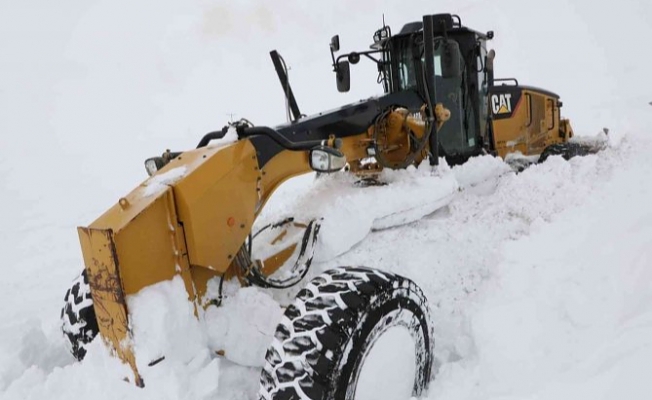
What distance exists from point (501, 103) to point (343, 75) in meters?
2.44

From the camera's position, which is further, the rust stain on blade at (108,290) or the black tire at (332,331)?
the rust stain on blade at (108,290)

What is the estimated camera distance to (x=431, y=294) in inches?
133

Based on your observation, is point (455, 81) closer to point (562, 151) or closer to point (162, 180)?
point (562, 151)

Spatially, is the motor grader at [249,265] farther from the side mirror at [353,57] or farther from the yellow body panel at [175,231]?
the side mirror at [353,57]

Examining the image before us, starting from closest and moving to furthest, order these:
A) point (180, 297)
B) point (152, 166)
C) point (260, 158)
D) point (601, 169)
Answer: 1. point (180, 297)
2. point (260, 158)
3. point (152, 166)
4. point (601, 169)

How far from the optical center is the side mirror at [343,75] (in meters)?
5.27

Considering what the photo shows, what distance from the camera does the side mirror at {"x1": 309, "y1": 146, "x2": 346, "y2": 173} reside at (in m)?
2.78

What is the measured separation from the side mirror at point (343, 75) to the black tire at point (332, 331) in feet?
11.0

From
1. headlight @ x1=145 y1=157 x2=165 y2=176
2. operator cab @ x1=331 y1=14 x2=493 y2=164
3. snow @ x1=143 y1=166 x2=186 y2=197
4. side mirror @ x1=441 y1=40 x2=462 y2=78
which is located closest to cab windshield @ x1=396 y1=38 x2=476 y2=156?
operator cab @ x1=331 y1=14 x2=493 y2=164

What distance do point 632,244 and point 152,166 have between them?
3.36 metres

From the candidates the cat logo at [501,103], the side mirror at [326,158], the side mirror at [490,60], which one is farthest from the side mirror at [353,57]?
the side mirror at [326,158]

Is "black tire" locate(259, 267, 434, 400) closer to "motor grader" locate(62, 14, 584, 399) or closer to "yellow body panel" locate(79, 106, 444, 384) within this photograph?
"motor grader" locate(62, 14, 584, 399)

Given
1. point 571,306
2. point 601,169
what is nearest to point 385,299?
point 571,306

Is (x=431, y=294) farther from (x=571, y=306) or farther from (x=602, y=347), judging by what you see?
(x=602, y=347)
